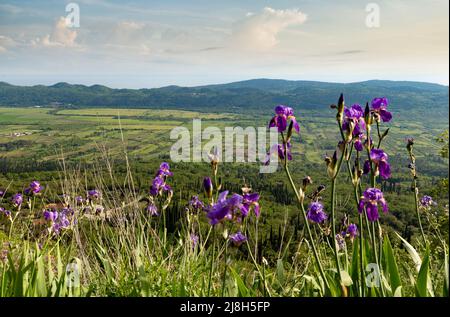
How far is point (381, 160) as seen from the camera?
2.46 m

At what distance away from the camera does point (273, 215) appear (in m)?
47.6

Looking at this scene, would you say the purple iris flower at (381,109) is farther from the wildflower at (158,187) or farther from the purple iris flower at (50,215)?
the purple iris flower at (50,215)

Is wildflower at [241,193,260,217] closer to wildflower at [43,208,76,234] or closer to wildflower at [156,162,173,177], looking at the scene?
wildflower at [156,162,173,177]

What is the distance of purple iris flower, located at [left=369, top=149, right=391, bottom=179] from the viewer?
2430mm

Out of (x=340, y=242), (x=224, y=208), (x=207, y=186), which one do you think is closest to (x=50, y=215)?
(x=207, y=186)

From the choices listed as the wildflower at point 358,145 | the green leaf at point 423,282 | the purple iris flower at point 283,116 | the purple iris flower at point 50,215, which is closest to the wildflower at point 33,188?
the purple iris flower at point 50,215

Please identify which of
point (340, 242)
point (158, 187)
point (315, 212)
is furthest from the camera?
point (340, 242)

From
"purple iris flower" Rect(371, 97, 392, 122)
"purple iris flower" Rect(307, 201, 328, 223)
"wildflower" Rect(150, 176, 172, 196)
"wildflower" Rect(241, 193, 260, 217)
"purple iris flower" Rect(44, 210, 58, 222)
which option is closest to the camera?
"wildflower" Rect(241, 193, 260, 217)

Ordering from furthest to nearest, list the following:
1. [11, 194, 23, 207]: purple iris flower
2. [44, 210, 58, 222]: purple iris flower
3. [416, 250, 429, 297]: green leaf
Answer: [11, 194, 23, 207]: purple iris flower, [44, 210, 58, 222]: purple iris flower, [416, 250, 429, 297]: green leaf

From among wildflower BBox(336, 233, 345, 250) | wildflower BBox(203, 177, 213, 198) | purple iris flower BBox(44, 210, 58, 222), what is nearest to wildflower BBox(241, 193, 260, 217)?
wildflower BBox(203, 177, 213, 198)

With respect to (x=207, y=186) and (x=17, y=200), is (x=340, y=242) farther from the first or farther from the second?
(x=17, y=200)
